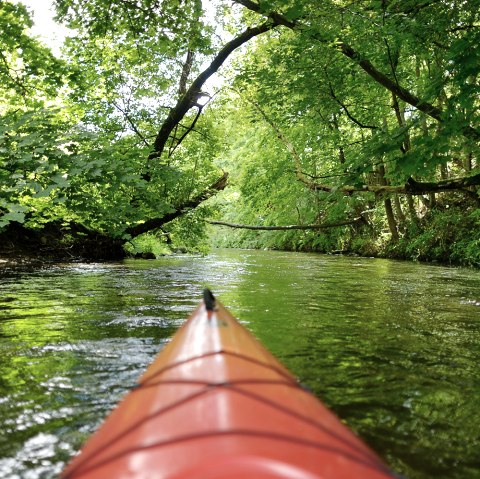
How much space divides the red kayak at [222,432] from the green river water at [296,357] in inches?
21.7

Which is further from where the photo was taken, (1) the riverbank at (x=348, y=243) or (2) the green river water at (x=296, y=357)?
(1) the riverbank at (x=348, y=243)

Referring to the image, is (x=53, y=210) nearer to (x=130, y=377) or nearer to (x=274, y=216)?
(x=130, y=377)

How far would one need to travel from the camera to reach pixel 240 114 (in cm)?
1538

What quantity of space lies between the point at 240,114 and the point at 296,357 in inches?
518

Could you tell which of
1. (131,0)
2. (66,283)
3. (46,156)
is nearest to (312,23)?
(131,0)

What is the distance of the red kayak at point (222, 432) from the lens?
44.8 inches

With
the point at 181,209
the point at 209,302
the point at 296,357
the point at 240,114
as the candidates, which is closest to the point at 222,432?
the point at 209,302

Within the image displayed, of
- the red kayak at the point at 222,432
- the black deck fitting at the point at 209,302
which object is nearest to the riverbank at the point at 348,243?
the black deck fitting at the point at 209,302

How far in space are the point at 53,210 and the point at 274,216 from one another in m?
11.8

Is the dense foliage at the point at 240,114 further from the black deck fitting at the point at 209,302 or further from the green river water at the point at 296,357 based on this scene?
the black deck fitting at the point at 209,302

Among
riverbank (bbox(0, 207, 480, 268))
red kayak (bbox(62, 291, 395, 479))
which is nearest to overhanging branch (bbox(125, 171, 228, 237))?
riverbank (bbox(0, 207, 480, 268))

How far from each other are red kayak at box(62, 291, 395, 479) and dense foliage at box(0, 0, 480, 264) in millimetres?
2698

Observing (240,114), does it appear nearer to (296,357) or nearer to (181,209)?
(181,209)

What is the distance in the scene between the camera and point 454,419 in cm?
232
